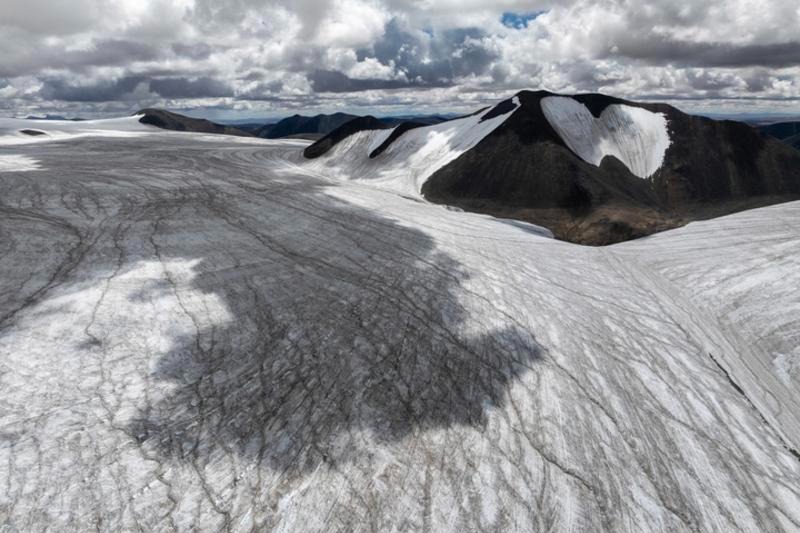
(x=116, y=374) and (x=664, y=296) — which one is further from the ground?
(x=116, y=374)

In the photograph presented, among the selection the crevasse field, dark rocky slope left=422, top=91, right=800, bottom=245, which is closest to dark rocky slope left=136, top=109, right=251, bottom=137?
dark rocky slope left=422, top=91, right=800, bottom=245

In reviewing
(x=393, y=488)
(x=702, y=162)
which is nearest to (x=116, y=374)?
(x=393, y=488)

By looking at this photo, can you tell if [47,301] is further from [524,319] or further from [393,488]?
[524,319]

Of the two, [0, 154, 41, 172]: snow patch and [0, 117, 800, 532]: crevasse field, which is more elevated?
[0, 154, 41, 172]: snow patch

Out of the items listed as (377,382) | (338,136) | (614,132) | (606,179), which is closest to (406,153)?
(338,136)

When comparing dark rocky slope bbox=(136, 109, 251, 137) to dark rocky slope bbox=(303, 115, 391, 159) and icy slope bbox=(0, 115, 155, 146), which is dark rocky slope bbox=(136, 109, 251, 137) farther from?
dark rocky slope bbox=(303, 115, 391, 159)

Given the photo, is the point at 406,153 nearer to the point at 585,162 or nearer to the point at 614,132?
the point at 585,162

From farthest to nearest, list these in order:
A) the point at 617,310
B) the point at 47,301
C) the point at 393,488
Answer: the point at 617,310
the point at 47,301
the point at 393,488
